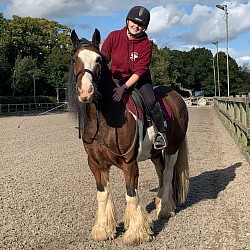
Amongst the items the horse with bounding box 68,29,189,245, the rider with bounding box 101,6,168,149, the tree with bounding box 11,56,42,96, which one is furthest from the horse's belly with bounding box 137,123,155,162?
the tree with bounding box 11,56,42,96

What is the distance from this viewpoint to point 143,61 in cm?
503

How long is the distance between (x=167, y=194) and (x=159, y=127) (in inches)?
47.6

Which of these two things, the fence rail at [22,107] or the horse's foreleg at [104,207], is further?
the fence rail at [22,107]

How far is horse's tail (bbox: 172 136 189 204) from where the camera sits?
6.36 meters

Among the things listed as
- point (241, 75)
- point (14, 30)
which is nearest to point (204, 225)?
point (14, 30)

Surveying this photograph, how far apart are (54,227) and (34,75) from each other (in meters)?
52.2

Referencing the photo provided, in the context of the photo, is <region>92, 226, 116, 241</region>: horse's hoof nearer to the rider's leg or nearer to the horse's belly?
the horse's belly

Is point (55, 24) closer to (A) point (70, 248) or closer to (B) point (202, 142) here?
(B) point (202, 142)

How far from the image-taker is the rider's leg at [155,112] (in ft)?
17.0

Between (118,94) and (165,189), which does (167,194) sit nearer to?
(165,189)

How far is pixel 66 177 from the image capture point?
28.0 ft

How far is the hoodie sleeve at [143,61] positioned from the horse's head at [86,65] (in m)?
0.61

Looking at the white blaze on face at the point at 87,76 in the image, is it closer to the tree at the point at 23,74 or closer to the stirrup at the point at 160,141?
the stirrup at the point at 160,141

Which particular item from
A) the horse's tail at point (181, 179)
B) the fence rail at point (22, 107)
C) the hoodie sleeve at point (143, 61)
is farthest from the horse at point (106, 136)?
the fence rail at point (22, 107)
